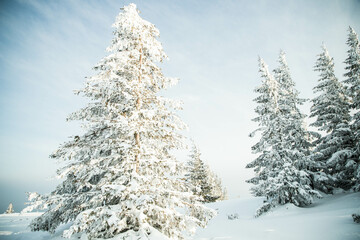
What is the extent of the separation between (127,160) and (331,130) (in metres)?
20.4

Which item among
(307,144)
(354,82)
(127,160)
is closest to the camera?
(127,160)

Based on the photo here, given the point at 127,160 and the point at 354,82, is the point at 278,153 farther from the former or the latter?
the point at 127,160

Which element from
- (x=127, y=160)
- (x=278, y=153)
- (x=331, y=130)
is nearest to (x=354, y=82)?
(x=331, y=130)

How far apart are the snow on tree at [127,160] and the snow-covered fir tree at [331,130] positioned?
1517 centimetres

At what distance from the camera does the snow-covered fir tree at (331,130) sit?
15.9m

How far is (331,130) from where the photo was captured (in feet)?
58.2

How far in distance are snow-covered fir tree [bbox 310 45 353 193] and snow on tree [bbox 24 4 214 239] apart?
15.2 meters

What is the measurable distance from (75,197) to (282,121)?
15997 millimetres

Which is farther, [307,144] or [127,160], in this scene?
[307,144]

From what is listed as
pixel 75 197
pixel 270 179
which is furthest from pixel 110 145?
pixel 270 179

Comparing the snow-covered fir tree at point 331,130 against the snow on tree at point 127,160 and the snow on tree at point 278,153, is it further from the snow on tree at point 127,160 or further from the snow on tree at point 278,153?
the snow on tree at point 127,160

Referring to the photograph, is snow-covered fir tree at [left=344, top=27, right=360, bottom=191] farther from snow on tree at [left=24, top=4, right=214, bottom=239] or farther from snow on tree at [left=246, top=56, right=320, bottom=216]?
snow on tree at [left=24, top=4, right=214, bottom=239]

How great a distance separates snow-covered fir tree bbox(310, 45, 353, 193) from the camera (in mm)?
15852

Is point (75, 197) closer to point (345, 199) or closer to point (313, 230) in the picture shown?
point (313, 230)
